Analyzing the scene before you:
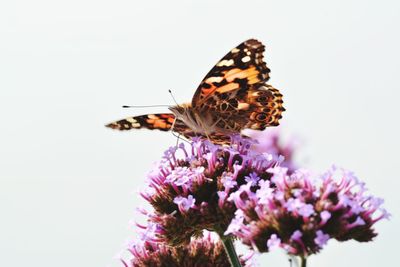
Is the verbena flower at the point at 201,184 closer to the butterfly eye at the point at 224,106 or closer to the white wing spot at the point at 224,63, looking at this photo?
the butterfly eye at the point at 224,106

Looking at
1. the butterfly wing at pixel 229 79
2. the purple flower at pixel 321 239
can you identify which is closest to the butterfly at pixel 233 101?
the butterfly wing at pixel 229 79

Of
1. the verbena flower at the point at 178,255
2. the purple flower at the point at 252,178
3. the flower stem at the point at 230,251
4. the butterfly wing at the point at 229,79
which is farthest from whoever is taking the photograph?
the butterfly wing at the point at 229,79

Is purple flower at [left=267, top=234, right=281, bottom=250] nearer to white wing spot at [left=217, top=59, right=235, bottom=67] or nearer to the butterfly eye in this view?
the butterfly eye

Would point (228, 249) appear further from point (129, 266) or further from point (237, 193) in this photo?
point (129, 266)

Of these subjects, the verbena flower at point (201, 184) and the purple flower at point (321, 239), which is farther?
→ the verbena flower at point (201, 184)

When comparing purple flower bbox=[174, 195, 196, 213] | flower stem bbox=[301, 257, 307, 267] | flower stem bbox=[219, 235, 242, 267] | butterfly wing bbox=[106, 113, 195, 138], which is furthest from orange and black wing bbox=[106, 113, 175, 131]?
flower stem bbox=[301, 257, 307, 267]

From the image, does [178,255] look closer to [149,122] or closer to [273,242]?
[149,122]
